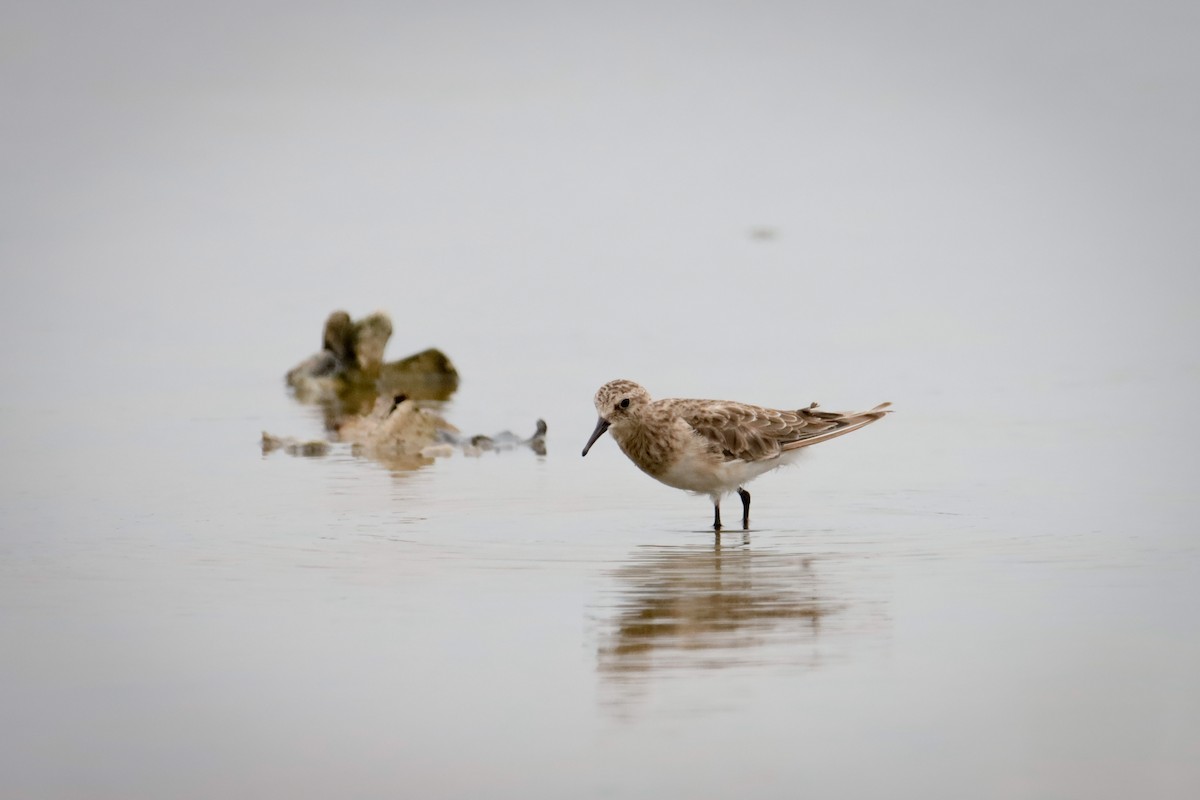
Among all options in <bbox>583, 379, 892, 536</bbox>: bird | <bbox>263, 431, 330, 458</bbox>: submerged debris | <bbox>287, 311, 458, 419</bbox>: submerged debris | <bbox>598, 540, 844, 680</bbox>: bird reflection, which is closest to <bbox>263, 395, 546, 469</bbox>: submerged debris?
<bbox>263, 431, 330, 458</bbox>: submerged debris

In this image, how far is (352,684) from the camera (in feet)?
25.7

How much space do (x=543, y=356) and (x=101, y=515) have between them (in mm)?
9135

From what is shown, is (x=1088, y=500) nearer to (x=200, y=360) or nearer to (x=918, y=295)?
(x=200, y=360)

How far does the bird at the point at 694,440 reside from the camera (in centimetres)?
1169

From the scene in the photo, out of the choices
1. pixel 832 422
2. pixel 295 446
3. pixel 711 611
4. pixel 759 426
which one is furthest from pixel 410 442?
pixel 711 611

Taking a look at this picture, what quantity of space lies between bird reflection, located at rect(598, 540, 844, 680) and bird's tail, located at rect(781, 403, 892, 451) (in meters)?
1.97

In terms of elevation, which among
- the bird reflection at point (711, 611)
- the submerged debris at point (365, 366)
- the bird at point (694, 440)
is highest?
the submerged debris at point (365, 366)

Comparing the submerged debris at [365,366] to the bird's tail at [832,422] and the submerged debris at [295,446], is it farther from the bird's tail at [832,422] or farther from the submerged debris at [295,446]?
the bird's tail at [832,422]

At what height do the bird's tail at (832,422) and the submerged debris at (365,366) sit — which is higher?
the submerged debris at (365,366)

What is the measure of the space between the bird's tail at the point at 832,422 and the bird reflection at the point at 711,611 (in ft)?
6.46

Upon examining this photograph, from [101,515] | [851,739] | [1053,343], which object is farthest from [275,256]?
[851,739]

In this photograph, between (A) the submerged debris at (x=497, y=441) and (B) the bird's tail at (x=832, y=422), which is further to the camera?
(A) the submerged debris at (x=497, y=441)

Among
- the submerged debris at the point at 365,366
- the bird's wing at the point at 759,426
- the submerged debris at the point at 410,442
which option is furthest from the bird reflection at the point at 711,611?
the submerged debris at the point at 365,366

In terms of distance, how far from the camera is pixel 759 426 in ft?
40.3
